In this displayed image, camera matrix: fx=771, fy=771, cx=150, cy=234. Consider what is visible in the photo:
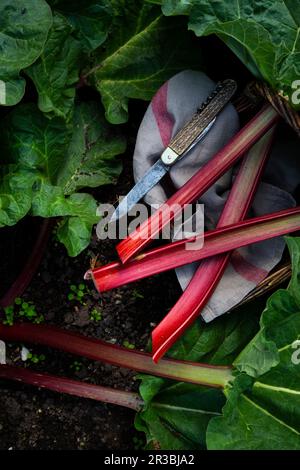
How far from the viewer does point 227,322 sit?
73.9 inches

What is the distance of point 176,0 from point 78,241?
1.86 feet

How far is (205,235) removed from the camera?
1775 millimetres

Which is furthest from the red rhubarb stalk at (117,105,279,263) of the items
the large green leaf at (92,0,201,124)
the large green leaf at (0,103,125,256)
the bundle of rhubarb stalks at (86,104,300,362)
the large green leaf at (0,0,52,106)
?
the large green leaf at (0,0,52,106)

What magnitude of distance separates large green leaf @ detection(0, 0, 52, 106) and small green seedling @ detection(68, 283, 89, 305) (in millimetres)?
586

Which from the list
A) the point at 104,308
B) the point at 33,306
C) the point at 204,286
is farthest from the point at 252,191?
the point at 33,306

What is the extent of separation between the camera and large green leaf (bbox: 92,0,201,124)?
1.82m

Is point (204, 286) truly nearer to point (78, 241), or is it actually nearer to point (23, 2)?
point (78, 241)

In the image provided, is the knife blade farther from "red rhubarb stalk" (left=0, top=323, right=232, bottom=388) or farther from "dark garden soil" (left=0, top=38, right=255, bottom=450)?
"red rhubarb stalk" (left=0, top=323, right=232, bottom=388)

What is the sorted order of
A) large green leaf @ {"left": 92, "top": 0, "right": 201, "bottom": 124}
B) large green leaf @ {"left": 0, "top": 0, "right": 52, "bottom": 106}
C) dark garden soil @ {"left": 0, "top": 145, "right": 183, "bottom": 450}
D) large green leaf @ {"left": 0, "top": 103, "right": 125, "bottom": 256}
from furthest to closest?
dark garden soil @ {"left": 0, "top": 145, "right": 183, "bottom": 450}, large green leaf @ {"left": 92, "top": 0, "right": 201, "bottom": 124}, large green leaf @ {"left": 0, "top": 103, "right": 125, "bottom": 256}, large green leaf @ {"left": 0, "top": 0, "right": 52, "bottom": 106}

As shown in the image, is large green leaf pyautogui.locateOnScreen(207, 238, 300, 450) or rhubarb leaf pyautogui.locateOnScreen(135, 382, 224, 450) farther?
rhubarb leaf pyautogui.locateOnScreen(135, 382, 224, 450)

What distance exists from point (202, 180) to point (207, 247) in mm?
155

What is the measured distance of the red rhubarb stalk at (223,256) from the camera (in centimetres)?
180

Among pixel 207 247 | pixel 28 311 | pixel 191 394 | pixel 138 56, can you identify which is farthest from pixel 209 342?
pixel 138 56

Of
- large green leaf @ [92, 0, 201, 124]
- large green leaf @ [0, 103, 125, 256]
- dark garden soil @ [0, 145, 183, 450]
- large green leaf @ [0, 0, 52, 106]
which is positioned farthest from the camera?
dark garden soil @ [0, 145, 183, 450]
